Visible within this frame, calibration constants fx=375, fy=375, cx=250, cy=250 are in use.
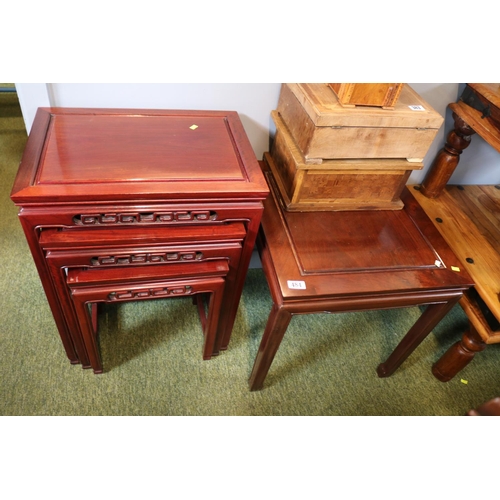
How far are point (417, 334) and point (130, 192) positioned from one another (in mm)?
923

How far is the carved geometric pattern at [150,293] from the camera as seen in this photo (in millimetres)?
914

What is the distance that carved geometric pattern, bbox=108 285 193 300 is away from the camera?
91 centimetres

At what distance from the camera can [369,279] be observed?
0.96m

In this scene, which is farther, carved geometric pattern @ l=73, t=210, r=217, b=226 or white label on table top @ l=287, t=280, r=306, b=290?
white label on table top @ l=287, t=280, r=306, b=290

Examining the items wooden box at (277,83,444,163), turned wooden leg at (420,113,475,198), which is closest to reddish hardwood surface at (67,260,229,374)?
wooden box at (277,83,444,163)

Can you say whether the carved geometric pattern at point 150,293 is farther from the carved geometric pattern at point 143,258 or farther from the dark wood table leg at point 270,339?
the dark wood table leg at point 270,339

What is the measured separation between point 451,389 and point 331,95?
110 cm

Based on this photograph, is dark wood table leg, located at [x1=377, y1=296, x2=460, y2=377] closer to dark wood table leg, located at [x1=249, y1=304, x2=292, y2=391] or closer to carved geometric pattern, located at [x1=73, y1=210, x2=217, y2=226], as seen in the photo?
dark wood table leg, located at [x1=249, y1=304, x2=292, y2=391]

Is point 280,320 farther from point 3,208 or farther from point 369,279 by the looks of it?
point 3,208

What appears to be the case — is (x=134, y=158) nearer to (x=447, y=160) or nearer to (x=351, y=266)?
(x=351, y=266)

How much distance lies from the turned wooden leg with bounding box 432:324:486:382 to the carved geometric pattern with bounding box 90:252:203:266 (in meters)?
0.90

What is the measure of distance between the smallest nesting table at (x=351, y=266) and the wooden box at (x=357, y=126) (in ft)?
0.63

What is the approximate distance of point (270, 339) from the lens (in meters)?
1.00

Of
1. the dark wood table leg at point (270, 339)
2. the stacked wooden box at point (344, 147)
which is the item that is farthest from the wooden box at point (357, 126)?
the dark wood table leg at point (270, 339)
